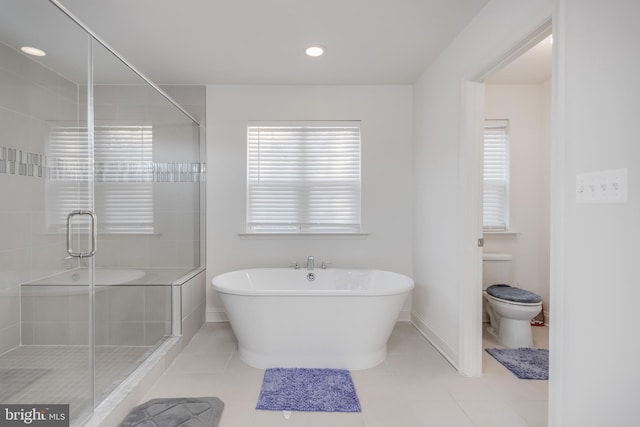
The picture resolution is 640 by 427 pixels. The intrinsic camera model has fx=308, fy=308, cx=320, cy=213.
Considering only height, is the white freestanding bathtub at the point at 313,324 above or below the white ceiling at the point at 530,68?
below

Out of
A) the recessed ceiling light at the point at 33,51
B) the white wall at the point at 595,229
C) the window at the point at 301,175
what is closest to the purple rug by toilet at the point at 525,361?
the white wall at the point at 595,229

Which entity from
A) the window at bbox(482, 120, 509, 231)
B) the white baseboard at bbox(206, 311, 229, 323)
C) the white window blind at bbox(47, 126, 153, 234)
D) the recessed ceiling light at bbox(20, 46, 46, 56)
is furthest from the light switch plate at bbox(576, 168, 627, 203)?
the white baseboard at bbox(206, 311, 229, 323)

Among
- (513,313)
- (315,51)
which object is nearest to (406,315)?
(513,313)

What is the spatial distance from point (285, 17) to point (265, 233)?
6.29 feet

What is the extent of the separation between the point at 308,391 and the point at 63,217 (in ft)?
6.04

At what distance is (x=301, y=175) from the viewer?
3.23m

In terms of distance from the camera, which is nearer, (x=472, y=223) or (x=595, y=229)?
(x=595, y=229)

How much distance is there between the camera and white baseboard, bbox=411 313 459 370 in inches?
91.9

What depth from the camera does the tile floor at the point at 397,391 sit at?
1.73 metres

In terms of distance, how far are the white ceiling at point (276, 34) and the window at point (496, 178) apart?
1.15 meters

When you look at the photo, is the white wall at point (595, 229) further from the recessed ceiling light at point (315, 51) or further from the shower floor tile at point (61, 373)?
the shower floor tile at point (61, 373)

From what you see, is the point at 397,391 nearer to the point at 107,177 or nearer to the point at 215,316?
the point at 215,316

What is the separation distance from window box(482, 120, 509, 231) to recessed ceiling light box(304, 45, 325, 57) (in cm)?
196

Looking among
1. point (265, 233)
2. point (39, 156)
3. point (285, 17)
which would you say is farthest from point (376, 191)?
point (39, 156)
